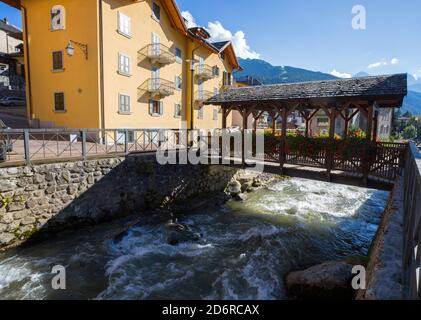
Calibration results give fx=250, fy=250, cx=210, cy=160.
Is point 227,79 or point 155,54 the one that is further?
point 227,79

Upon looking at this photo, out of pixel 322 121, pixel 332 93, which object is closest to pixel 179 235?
pixel 332 93

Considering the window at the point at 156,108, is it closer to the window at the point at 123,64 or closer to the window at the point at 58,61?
the window at the point at 123,64

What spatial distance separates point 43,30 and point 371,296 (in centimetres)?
2003

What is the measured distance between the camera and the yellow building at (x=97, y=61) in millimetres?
14508

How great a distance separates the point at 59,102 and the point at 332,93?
51.0 ft

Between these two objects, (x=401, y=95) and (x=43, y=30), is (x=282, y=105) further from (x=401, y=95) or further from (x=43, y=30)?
(x=43, y=30)

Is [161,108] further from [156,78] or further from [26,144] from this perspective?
[26,144]

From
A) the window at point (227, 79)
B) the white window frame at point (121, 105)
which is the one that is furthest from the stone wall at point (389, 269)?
the window at point (227, 79)

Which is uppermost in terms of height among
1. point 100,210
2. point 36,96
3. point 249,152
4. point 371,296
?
point 36,96

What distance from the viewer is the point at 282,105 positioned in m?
11.1

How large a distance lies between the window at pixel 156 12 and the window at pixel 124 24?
2987 mm

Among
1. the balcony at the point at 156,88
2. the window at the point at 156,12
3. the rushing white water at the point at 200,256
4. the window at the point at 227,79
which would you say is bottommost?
the rushing white water at the point at 200,256

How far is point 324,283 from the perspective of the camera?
5699 mm
